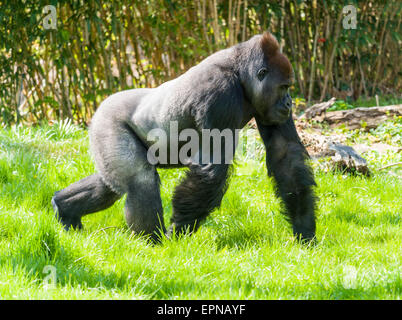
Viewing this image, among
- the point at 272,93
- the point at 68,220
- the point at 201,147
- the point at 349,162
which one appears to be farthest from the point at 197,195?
the point at 349,162

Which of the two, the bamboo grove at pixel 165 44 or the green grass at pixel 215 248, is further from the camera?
the bamboo grove at pixel 165 44

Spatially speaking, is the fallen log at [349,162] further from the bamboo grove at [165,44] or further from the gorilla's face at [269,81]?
the bamboo grove at [165,44]

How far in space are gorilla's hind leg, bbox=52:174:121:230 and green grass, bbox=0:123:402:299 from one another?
0.17m

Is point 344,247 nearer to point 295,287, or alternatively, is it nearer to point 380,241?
point 380,241

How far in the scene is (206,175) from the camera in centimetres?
337

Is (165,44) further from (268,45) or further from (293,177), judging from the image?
(293,177)

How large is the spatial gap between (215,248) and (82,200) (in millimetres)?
983

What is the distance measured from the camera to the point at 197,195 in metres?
3.39

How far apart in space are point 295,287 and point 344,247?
2.56 ft

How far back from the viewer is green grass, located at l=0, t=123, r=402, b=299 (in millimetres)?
2707

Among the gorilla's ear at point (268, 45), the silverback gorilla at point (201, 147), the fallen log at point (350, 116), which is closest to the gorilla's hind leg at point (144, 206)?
the silverback gorilla at point (201, 147)

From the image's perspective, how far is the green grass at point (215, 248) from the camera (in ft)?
8.88

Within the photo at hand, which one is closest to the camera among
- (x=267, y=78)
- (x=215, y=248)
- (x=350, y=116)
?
(x=215, y=248)
